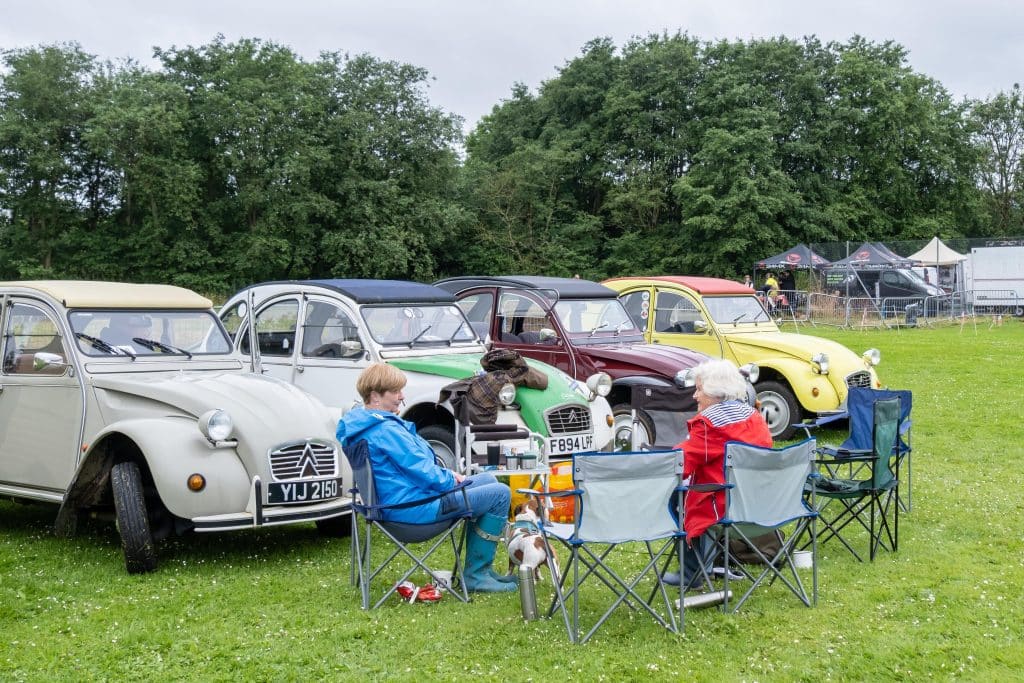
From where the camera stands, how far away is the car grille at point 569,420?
8789 millimetres

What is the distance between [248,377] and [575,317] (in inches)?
201

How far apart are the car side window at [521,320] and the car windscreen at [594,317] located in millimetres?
236

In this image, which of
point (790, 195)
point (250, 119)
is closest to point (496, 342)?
point (250, 119)

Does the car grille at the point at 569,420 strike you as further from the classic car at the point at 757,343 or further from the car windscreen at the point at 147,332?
the classic car at the point at 757,343

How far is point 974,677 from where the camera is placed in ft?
15.4

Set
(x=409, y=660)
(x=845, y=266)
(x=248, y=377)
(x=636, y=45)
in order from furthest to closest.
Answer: (x=636, y=45) < (x=845, y=266) < (x=248, y=377) < (x=409, y=660)

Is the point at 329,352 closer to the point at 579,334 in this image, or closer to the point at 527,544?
the point at 579,334

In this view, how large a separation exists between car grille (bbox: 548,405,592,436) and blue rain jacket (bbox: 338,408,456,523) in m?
3.01

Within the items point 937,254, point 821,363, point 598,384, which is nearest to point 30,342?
point 598,384

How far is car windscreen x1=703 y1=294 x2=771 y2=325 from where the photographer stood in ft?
44.0

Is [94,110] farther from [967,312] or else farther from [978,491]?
[978,491]

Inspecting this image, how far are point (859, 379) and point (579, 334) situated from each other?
3.72 m

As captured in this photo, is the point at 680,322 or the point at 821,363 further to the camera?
the point at 680,322

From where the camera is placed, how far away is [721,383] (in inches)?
239
